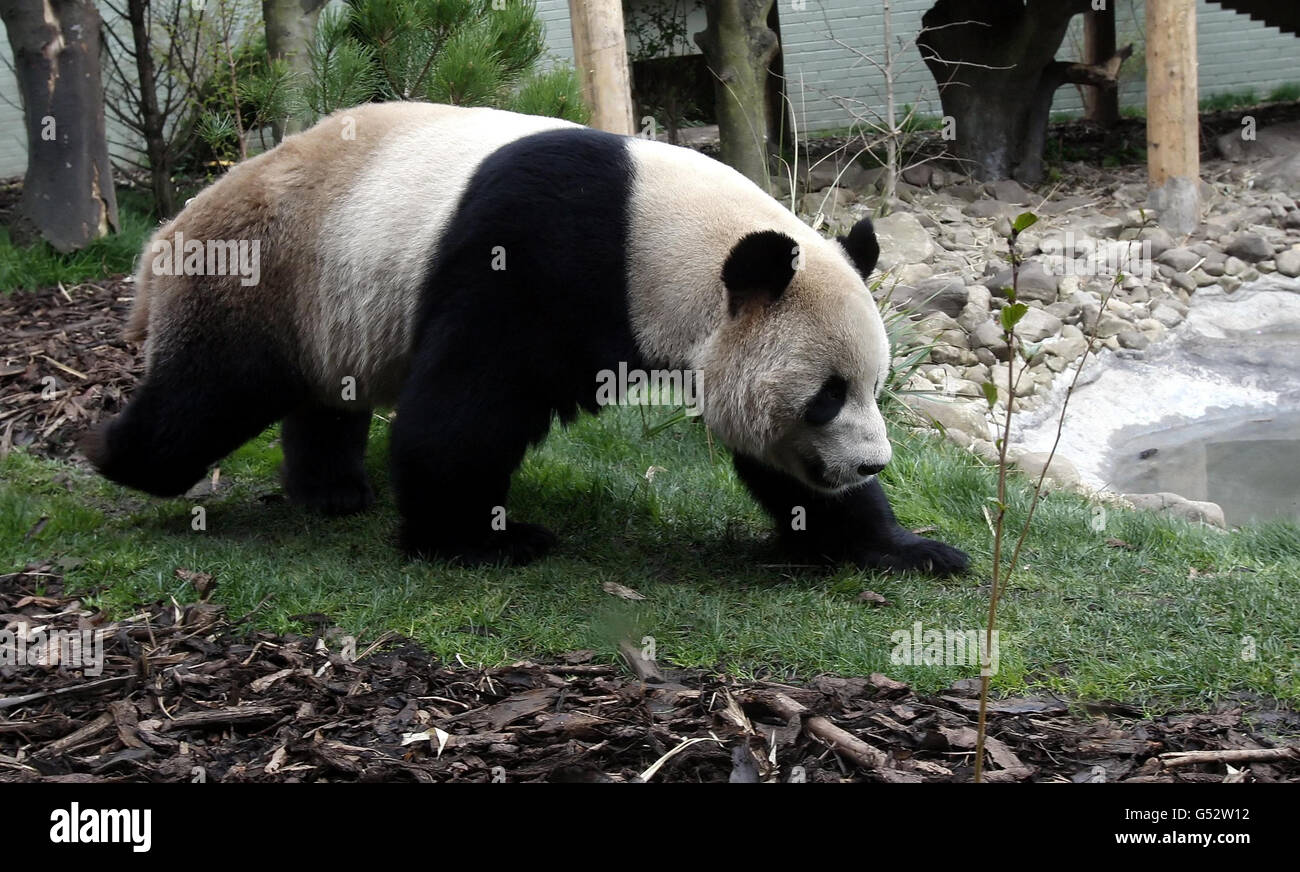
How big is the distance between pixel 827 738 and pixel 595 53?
5542 mm

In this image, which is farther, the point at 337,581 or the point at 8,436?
the point at 8,436

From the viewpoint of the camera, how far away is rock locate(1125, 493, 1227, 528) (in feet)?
20.0

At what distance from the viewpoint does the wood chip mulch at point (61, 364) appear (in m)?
6.61

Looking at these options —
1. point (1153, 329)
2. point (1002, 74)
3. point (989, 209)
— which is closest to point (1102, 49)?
point (1002, 74)

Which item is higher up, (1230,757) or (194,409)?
(194,409)

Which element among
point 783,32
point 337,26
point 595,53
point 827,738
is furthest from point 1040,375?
point 783,32

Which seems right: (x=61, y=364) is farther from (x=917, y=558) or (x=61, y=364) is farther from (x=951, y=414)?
(x=951, y=414)

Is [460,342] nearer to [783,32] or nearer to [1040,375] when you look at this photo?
[1040,375]

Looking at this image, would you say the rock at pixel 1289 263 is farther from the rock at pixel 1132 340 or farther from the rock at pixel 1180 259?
→ the rock at pixel 1132 340

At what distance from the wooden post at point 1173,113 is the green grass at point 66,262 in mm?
8514

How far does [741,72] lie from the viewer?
33.6 ft

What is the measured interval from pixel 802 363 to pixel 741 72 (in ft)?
21.3

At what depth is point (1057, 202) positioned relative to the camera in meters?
11.9
